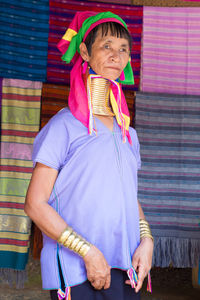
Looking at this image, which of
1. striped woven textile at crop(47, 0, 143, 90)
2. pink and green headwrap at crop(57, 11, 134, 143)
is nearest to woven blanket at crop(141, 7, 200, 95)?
striped woven textile at crop(47, 0, 143, 90)

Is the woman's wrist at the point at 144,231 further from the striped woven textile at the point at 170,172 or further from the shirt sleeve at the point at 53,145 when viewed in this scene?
the striped woven textile at the point at 170,172

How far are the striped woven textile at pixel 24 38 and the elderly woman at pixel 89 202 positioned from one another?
221 cm

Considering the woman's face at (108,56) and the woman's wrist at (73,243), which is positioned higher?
the woman's face at (108,56)

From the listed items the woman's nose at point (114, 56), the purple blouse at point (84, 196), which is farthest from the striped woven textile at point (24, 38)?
the purple blouse at point (84, 196)

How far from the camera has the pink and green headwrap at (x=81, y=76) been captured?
138 cm

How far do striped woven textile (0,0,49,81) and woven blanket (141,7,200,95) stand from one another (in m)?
0.98

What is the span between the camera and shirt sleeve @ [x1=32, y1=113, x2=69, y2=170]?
4.09ft

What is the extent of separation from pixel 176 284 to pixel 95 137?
129 inches

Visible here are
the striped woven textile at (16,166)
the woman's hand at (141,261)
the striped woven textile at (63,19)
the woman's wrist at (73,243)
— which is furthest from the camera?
the striped woven textile at (63,19)

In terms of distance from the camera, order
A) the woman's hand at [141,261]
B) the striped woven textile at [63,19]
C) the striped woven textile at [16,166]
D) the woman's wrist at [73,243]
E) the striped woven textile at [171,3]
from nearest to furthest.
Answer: the woman's wrist at [73,243]
the woman's hand at [141,261]
the striped woven textile at [16,166]
the striped woven textile at [63,19]
the striped woven textile at [171,3]

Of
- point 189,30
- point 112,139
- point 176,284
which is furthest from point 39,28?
point 176,284

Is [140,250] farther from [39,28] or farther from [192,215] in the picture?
[39,28]

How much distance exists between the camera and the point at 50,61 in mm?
3566

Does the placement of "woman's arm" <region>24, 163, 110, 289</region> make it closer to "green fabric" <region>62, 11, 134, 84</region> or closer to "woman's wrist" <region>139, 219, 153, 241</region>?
"woman's wrist" <region>139, 219, 153, 241</region>
